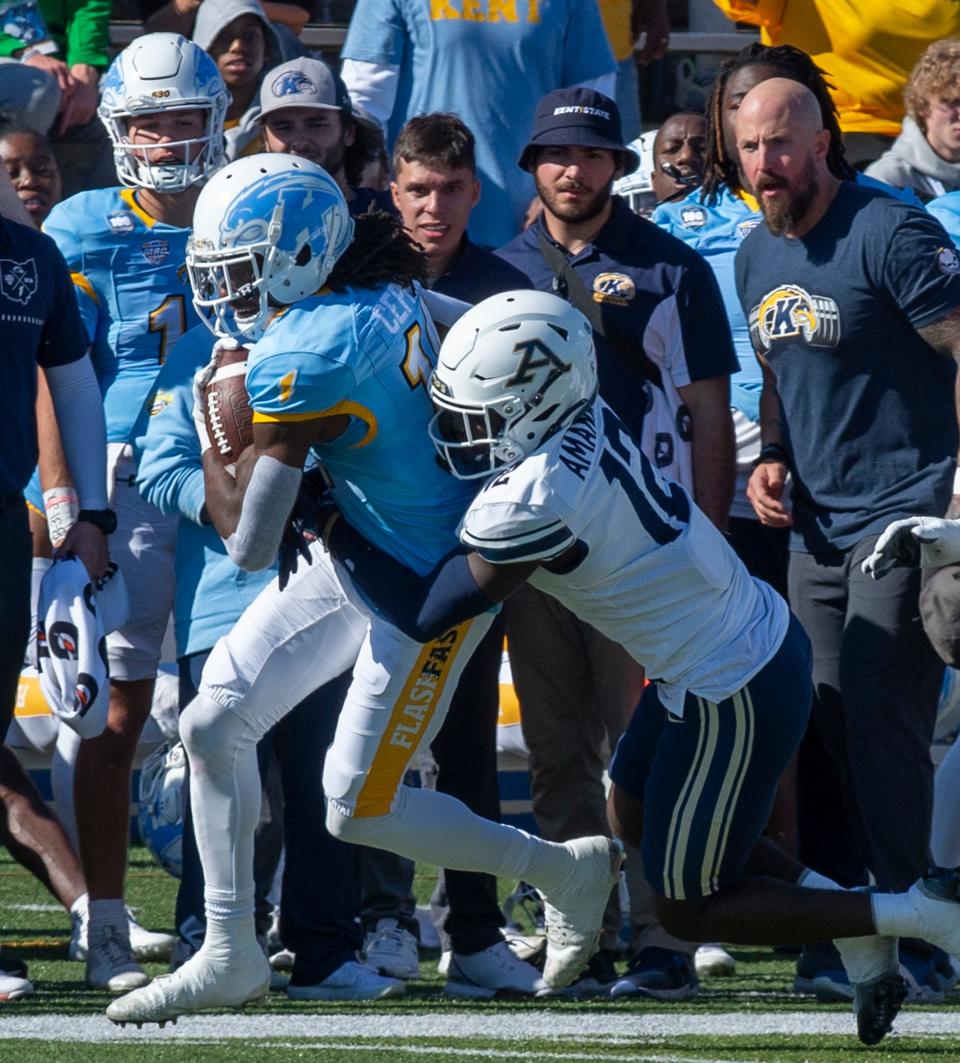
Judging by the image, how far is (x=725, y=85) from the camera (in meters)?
5.93

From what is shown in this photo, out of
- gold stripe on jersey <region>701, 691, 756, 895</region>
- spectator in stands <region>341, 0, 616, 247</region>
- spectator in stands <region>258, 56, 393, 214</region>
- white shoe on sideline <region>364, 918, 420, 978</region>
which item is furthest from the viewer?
spectator in stands <region>341, 0, 616, 247</region>

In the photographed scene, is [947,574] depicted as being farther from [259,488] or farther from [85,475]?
[85,475]

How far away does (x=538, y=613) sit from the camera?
17.9ft

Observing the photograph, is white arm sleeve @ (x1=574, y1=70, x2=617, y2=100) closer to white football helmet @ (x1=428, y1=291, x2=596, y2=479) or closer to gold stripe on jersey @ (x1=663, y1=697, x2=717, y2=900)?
white football helmet @ (x1=428, y1=291, x2=596, y2=479)

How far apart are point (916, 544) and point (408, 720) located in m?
1.13

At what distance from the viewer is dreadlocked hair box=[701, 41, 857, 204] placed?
18.4 ft

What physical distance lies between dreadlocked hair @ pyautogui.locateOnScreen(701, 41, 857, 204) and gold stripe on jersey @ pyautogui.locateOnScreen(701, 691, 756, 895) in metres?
1.85

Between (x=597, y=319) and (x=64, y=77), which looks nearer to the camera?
(x=597, y=319)

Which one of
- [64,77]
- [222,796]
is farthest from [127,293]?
[64,77]

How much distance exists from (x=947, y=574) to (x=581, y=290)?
4.14 feet

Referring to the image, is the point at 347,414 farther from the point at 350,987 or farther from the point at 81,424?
the point at 350,987

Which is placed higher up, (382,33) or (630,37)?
(382,33)

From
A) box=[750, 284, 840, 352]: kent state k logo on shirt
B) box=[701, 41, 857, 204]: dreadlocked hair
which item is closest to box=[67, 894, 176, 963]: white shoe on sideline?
box=[750, 284, 840, 352]: kent state k logo on shirt

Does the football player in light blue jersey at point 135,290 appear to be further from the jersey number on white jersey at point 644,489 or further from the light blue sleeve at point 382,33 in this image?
the jersey number on white jersey at point 644,489
